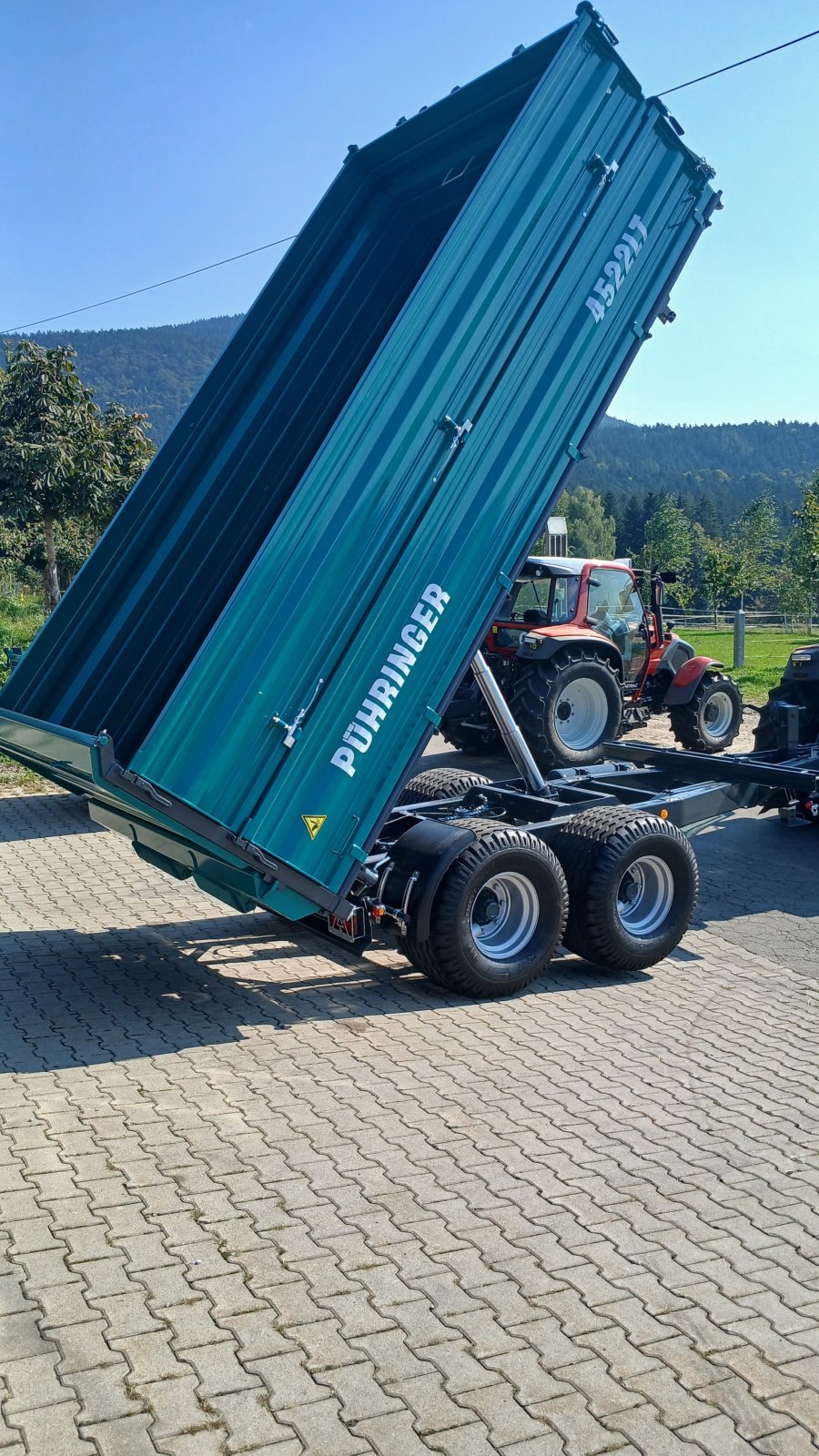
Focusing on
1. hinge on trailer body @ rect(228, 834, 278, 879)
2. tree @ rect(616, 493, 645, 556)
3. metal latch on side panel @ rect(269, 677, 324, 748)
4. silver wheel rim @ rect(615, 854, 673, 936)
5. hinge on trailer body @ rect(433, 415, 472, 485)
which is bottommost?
hinge on trailer body @ rect(228, 834, 278, 879)

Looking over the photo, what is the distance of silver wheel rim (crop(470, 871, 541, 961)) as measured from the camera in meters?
6.23

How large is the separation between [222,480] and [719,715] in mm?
8686

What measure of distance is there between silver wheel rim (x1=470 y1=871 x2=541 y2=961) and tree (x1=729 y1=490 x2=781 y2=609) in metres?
49.0

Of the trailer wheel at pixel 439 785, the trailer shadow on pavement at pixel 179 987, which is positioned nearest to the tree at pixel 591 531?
the trailer wheel at pixel 439 785

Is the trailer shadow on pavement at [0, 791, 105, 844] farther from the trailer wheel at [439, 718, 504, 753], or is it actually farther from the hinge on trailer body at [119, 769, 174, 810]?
the hinge on trailer body at [119, 769, 174, 810]

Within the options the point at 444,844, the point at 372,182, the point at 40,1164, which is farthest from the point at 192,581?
the point at 40,1164

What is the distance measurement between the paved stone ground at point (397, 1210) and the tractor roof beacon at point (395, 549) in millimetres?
669

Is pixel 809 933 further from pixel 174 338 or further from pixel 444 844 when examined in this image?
pixel 174 338

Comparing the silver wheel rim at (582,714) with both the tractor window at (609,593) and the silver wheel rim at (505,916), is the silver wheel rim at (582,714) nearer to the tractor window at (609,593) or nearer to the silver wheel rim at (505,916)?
the tractor window at (609,593)

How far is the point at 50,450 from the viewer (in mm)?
22266

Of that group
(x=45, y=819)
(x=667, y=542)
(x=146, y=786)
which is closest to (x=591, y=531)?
(x=667, y=542)

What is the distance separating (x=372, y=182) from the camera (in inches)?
271

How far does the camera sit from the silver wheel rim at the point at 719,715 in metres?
13.6

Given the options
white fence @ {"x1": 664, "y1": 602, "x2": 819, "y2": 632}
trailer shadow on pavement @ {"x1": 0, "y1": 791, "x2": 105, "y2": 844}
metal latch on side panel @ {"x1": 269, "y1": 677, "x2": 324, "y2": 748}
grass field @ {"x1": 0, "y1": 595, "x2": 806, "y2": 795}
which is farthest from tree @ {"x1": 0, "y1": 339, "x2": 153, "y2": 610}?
white fence @ {"x1": 664, "y1": 602, "x2": 819, "y2": 632}
